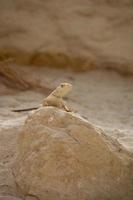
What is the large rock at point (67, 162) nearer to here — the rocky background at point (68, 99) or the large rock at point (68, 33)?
the rocky background at point (68, 99)

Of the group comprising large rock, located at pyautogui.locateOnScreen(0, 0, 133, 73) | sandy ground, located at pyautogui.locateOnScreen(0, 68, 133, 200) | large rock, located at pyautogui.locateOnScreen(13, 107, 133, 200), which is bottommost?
large rock, located at pyautogui.locateOnScreen(13, 107, 133, 200)

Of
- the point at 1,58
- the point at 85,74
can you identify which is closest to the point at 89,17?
the point at 85,74

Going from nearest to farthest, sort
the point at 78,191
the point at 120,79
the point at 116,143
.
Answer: the point at 78,191 → the point at 116,143 → the point at 120,79

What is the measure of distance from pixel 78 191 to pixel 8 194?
48cm

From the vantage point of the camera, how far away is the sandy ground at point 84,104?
3.81 m

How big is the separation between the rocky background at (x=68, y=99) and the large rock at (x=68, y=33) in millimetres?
14

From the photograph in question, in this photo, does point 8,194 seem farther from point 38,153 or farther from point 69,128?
point 69,128

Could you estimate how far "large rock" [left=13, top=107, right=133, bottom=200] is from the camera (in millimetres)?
3084

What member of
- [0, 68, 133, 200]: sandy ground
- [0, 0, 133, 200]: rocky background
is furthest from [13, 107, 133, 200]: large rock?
[0, 68, 133, 200]: sandy ground

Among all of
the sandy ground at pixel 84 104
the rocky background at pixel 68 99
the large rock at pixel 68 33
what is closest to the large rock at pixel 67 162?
the rocky background at pixel 68 99

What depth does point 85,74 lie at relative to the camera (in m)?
6.91

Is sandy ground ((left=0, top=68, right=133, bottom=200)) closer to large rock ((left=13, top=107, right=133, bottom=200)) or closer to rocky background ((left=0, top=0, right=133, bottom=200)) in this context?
rocky background ((left=0, top=0, right=133, bottom=200))

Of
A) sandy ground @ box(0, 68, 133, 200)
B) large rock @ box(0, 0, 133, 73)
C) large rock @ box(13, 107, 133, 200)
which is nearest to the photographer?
large rock @ box(13, 107, 133, 200)

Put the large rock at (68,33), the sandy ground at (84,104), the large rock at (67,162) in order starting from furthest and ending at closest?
the large rock at (68,33), the sandy ground at (84,104), the large rock at (67,162)
